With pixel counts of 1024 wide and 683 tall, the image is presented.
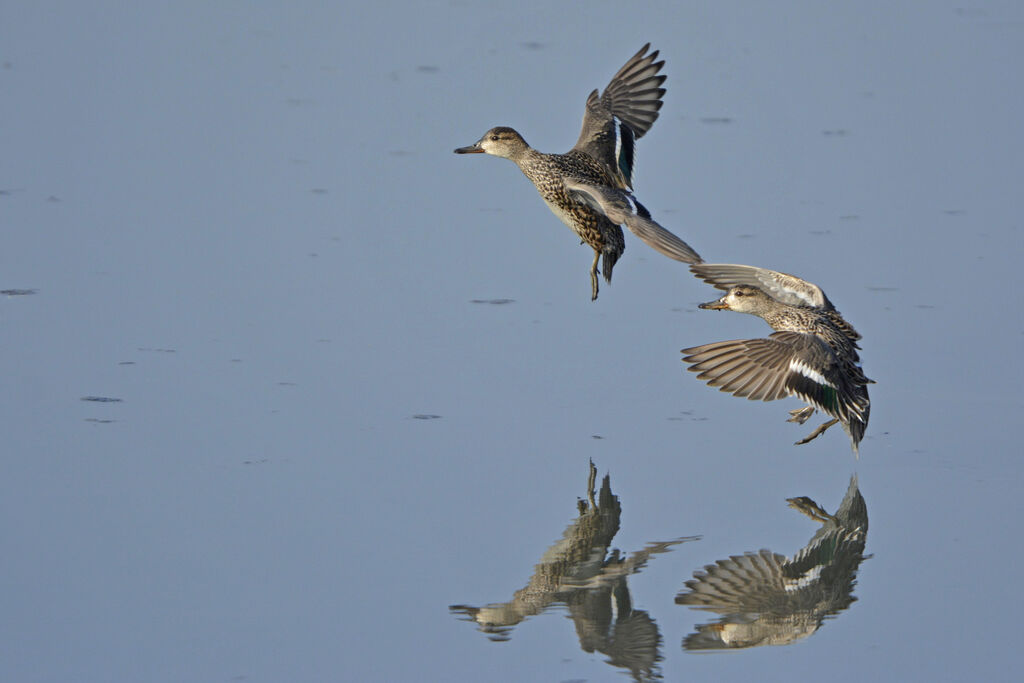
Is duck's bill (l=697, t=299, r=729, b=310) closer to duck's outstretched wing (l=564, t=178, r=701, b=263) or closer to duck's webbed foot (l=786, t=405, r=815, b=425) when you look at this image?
duck's outstretched wing (l=564, t=178, r=701, b=263)

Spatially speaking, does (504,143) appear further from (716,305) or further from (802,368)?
(802,368)

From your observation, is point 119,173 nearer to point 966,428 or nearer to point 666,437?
point 666,437

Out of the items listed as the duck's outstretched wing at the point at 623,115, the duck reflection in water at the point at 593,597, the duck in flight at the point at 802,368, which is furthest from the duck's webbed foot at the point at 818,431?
the duck's outstretched wing at the point at 623,115

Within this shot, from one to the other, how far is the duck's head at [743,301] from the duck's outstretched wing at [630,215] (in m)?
0.41

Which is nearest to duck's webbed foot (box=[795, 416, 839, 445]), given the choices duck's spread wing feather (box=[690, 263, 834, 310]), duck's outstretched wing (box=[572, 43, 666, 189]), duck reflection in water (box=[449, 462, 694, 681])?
duck's spread wing feather (box=[690, 263, 834, 310])

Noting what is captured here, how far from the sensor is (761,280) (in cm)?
741

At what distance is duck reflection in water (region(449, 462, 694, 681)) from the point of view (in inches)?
194

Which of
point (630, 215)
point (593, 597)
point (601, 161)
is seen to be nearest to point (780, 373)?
point (630, 215)

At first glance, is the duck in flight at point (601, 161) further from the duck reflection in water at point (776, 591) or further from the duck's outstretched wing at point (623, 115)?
the duck reflection in water at point (776, 591)

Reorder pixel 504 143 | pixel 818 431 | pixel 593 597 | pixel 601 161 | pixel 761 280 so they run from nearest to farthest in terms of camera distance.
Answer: pixel 593 597 → pixel 818 431 → pixel 761 280 → pixel 601 161 → pixel 504 143

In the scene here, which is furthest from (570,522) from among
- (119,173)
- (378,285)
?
(119,173)

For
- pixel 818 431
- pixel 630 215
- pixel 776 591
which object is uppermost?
pixel 630 215

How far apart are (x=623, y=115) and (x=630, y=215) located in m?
1.76

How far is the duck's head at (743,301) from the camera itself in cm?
702
